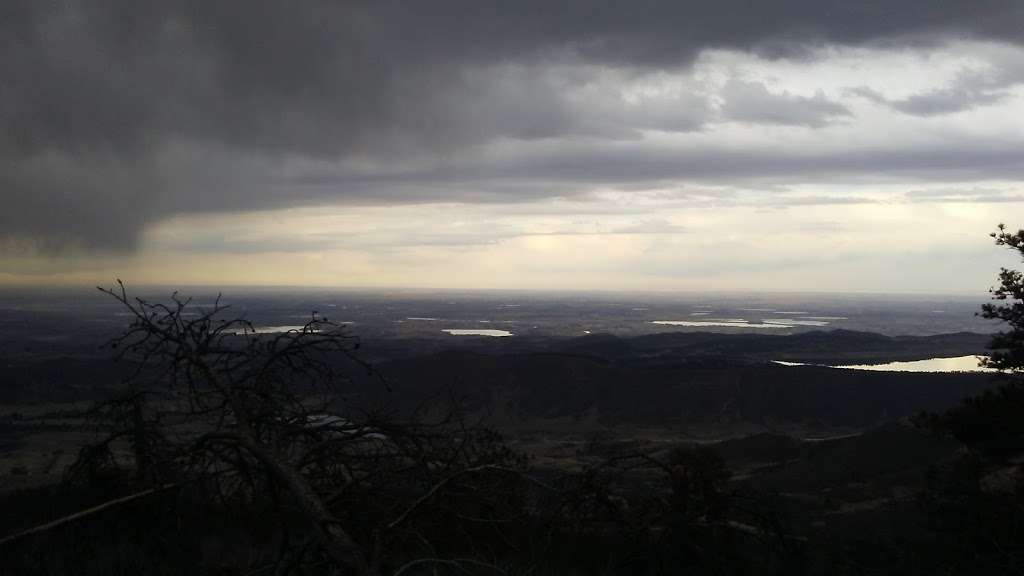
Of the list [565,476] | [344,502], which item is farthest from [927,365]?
[344,502]

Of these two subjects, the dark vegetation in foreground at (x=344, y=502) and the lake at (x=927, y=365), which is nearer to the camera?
the dark vegetation in foreground at (x=344, y=502)

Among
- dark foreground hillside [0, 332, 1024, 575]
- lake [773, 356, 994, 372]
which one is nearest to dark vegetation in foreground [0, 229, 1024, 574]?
dark foreground hillside [0, 332, 1024, 575]

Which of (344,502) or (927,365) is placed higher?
(344,502)

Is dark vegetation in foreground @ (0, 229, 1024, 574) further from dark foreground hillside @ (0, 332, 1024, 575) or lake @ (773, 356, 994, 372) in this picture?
lake @ (773, 356, 994, 372)

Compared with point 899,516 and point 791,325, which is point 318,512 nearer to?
point 899,516

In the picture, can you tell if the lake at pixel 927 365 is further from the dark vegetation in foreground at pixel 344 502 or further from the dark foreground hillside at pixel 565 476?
the dark vegetation in foreground at pixel 344 502

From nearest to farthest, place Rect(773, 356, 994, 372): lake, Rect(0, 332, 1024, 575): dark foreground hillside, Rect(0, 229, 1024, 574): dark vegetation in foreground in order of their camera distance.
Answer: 1. Rect(0, 229, 1024, 574): dark vegetation in foreground
2. Rect(0, 332, 1024, 575): dark foreground hillside
3. Rect(773, 356, 994, 372): lake

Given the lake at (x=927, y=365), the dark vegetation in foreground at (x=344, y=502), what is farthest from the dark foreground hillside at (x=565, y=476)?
the lake at (x=927, y=365)

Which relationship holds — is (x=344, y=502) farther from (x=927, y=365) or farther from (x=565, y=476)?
(x=927, y=365)

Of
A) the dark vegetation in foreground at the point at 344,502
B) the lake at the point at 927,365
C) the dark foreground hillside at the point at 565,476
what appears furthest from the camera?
the lake at the point at 927,365

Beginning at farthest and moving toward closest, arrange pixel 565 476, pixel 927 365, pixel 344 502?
pixel 927 365 < pixel 565 476 < pixel 344 502

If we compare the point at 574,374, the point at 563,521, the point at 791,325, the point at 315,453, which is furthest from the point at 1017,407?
the point at 791,325
